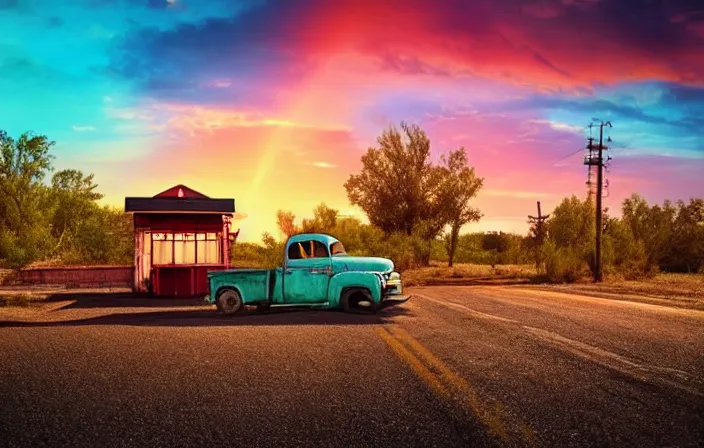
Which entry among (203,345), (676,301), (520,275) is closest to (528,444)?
(203,345)

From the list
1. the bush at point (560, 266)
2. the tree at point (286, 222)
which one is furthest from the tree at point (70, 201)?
the bush at point (560, 266)

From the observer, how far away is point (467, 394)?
600cm

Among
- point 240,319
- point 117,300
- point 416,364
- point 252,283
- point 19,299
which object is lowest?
point 117,300

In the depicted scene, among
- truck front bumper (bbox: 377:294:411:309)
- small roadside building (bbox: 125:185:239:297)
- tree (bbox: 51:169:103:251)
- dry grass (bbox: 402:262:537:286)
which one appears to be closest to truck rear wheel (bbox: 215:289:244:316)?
truck front bumper (bbox: 377:294:411:309)

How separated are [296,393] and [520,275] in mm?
32086

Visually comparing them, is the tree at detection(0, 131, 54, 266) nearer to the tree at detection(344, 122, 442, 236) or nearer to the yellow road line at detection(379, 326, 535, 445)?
the tree at detection(344, 122, 442, 236)

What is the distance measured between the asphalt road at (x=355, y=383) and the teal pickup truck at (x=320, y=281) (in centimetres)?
151

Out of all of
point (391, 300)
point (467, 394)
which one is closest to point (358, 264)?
point (391, 300)

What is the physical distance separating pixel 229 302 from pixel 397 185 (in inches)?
1240

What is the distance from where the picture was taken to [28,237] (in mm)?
40469

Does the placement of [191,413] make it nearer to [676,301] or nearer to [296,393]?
[296,393]

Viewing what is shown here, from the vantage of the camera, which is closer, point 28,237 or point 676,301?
point 676,301

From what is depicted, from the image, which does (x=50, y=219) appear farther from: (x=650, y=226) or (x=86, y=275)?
(x=650, y=226)

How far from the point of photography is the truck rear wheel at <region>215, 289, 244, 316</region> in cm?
1491
